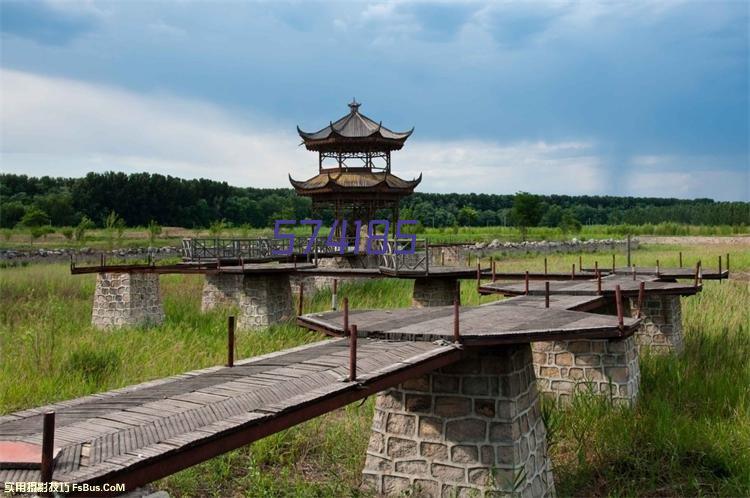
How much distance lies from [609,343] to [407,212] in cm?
4851

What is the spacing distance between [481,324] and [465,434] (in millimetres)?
1438

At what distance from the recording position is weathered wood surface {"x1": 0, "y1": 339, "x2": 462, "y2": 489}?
14.7 ft

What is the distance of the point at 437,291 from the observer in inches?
827

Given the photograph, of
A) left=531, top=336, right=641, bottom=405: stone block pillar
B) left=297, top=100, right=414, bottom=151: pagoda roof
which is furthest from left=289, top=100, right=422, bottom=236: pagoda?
left=531, top=336, right=641, bottom=405: stone block pillar

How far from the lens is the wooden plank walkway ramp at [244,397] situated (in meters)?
4.56

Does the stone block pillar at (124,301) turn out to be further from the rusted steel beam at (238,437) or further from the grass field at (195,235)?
the grass field at (195,235)

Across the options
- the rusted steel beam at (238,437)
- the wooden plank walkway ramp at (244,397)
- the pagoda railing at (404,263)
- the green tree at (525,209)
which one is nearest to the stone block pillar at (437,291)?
the pagoda railing at (404,263)

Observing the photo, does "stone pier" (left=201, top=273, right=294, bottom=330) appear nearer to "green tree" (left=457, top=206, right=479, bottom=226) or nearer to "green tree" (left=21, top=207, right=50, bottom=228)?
"green tree" (left=21, top=207, right=50, bottom=228)

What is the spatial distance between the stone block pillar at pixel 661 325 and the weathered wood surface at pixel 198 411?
1052 centimetres

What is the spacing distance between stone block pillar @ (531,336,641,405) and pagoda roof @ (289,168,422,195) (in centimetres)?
1653

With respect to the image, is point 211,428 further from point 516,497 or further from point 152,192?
point 152,192

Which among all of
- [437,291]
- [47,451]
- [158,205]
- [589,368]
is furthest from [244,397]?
[158,205]

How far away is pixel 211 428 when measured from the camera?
16.5ft

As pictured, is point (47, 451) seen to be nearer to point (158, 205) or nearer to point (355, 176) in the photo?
point (355, 176)
